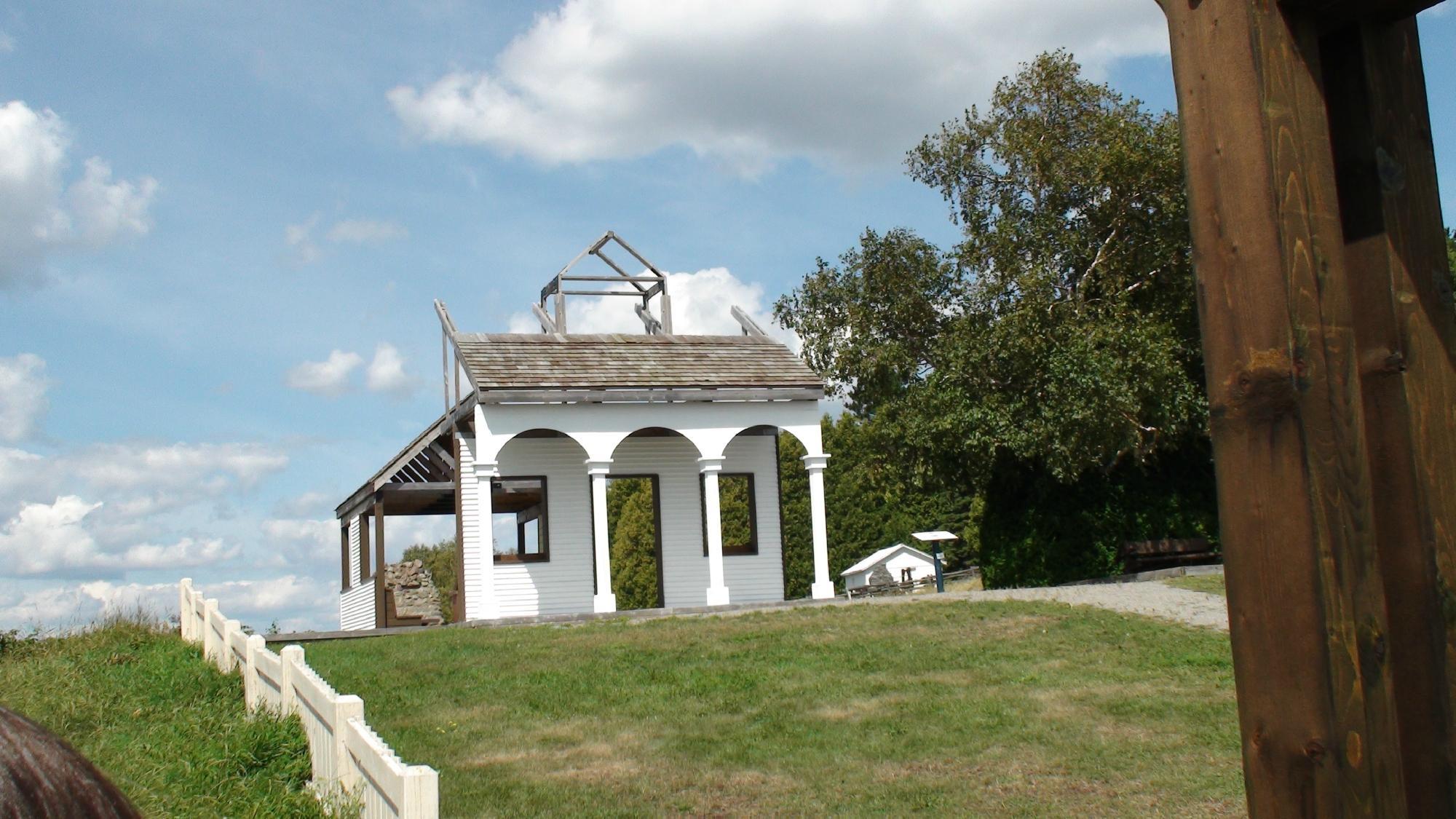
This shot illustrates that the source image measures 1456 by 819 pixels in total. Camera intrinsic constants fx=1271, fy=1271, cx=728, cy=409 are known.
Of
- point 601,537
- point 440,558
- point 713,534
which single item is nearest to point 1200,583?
point 713,534

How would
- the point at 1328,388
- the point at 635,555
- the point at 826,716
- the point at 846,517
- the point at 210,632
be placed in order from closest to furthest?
the point at 1328,388, the point at 826,716, the point at 210,632, the point at 635,555, the point at 846,517

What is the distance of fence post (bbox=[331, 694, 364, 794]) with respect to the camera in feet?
25.1

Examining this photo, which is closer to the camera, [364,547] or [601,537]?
[601,537]

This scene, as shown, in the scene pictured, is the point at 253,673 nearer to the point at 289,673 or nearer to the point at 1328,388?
the point at 289,673

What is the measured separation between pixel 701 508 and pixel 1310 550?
75.1ft

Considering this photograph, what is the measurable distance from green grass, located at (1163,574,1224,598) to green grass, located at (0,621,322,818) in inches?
531

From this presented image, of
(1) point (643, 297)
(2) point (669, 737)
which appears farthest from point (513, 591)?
(2) point (669, 737)

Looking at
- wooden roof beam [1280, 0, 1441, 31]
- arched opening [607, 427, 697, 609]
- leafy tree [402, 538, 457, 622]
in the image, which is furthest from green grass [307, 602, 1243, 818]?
leafy tree [402, 538, 457, 622]

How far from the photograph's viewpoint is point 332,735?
324 inches

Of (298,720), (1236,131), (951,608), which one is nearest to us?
(1236,131)

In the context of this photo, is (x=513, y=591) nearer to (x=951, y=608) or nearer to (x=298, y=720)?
(x=951, y=608)

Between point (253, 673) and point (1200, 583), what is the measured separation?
1430 cm

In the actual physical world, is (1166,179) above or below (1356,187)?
above

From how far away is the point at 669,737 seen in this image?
34.2 ft
